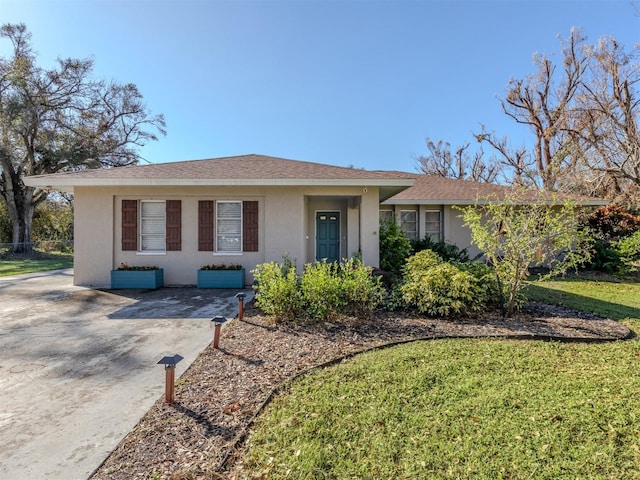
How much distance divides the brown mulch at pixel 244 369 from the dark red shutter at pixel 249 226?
9.49ft

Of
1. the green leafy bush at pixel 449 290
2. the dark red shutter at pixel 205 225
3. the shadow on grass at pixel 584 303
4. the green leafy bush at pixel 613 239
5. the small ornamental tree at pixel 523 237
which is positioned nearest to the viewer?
the small ornamental tree at pixel 523 237

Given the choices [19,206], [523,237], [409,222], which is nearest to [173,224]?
[523,237]

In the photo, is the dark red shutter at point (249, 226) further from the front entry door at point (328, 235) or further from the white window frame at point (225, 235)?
the front entry door at point (328, 235)

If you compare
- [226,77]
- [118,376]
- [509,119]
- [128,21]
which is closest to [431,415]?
[118,376]

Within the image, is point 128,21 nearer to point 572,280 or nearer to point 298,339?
point 298,339

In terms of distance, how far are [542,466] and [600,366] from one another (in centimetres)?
226

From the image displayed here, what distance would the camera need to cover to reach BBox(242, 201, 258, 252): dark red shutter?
29.0 ft

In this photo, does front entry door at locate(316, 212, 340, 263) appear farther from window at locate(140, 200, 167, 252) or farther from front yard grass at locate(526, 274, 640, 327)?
front yard grass at locate(526, 274, 640, 327)

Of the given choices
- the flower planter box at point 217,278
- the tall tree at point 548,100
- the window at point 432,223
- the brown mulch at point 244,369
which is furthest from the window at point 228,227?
the tall tree at point 548,100

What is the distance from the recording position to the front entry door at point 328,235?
1121cm

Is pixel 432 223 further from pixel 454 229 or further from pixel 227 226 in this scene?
pixel 227 226

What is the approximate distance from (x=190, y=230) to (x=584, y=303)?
9864mm

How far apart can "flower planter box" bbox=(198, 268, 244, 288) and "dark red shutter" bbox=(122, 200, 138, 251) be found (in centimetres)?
220

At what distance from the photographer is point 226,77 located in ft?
41.5
